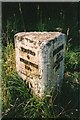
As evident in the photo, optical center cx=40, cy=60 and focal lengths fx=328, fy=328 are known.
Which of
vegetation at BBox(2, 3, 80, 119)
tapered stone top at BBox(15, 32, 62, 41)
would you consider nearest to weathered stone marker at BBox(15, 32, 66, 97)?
tapered stone top at BBox(15, 32, 62, 41)

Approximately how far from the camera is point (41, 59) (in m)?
3.20

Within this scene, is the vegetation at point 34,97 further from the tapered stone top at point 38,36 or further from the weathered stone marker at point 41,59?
the tapered stone top at point 38,36

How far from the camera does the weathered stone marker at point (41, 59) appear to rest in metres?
3.19

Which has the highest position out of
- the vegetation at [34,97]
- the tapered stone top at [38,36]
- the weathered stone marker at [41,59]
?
the tapered stone top at [38,36]

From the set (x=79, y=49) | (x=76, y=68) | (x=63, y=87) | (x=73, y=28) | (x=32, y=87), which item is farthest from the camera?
(x=73, y=28)

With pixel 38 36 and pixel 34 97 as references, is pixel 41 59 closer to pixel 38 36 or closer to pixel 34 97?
pixel 38 36

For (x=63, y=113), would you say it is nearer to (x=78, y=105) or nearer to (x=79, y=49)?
(x=78, y=105)

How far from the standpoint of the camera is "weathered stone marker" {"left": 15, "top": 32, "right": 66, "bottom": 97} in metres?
3.19

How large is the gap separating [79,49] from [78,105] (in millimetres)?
1029

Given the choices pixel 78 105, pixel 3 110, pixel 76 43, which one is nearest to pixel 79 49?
pixel 76 43

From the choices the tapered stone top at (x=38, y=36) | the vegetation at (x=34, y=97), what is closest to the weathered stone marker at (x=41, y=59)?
the tapered stone top at (x=38, y=36)

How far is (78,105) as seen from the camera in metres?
3.55

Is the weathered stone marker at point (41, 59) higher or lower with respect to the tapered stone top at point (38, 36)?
lower

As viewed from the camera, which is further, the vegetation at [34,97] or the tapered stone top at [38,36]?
the vegetation at [34,97]
